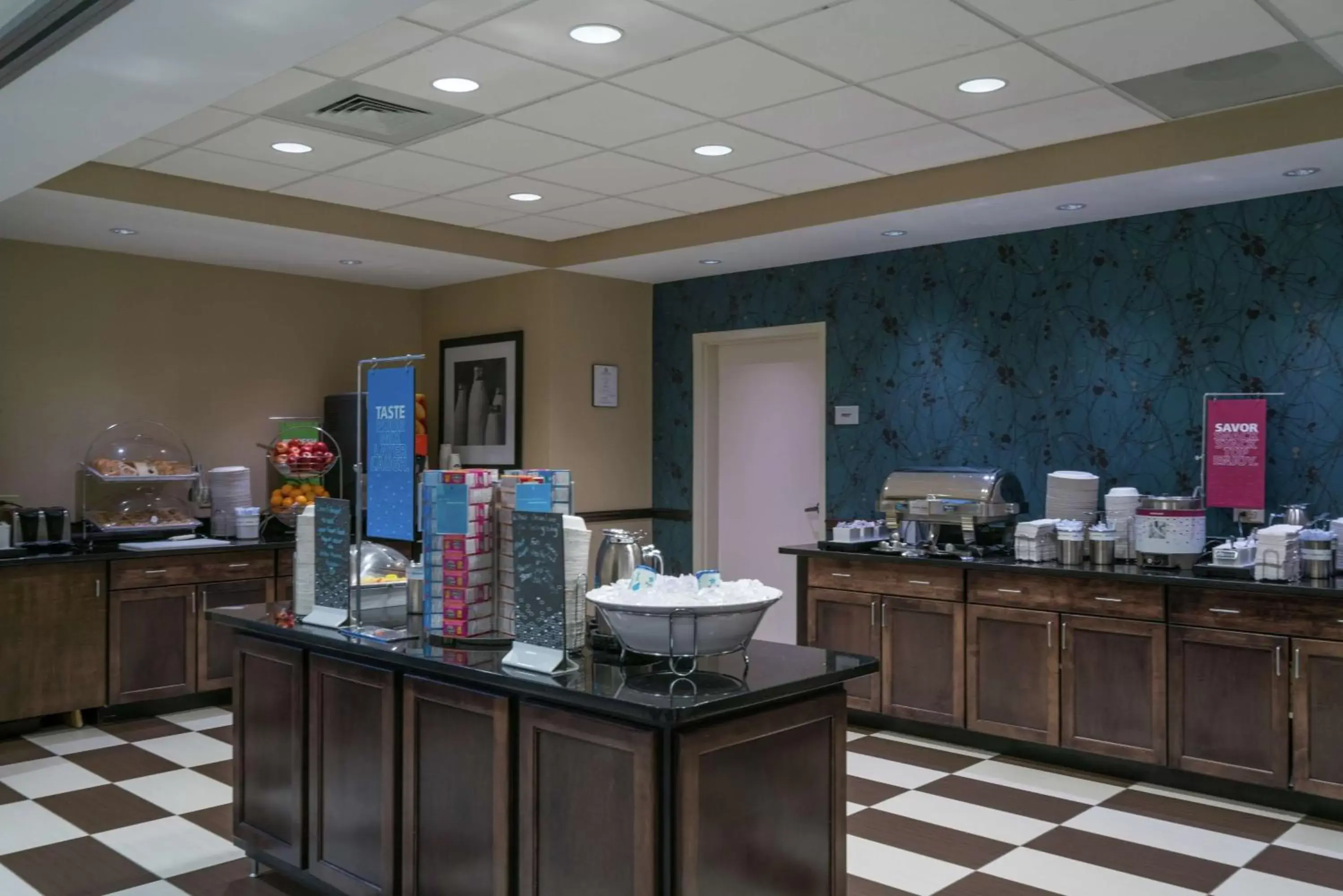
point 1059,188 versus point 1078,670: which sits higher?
point 1059,188

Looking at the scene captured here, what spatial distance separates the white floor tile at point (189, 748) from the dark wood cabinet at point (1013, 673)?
3378mm

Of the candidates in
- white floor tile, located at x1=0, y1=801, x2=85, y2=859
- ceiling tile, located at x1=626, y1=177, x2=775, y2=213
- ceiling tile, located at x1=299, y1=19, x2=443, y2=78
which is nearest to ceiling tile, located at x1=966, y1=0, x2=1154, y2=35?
ceiling tile, located at x1=299, y1=19, x2=443, y2=78

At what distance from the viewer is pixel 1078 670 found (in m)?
4.62

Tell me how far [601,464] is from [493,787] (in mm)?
4566

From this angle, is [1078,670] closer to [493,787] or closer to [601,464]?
[493,787]

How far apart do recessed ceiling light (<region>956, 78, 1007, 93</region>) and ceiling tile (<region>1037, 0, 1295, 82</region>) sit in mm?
279

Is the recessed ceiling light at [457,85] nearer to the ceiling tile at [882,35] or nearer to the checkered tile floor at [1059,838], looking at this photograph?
the ceiling tile at [882,35]

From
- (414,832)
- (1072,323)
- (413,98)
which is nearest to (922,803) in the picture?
(414,832)

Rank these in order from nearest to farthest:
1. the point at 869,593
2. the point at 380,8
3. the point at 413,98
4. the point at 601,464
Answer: the point at 380,8
the point at 413,98
the point at 869,593
the point at 601,464

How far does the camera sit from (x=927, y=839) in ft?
12.5

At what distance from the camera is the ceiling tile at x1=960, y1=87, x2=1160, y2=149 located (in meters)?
4.02

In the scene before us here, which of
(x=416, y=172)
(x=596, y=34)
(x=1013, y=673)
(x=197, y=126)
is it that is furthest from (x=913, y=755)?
(x=197, y=126)

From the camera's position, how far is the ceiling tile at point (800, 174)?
488 cm

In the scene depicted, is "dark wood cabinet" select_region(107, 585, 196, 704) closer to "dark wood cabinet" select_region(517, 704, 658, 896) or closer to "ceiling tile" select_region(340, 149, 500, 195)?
"ceiling tile" select_region(340, 149, 500, 195)
